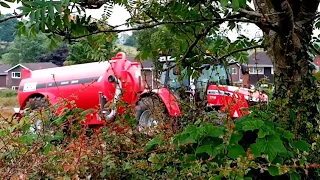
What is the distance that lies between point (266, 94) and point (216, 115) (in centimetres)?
47

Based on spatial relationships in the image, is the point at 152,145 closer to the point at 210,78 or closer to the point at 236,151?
the point at 236,151

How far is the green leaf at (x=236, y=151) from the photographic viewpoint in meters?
2.37

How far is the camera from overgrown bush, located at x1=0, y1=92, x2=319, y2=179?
2.28 m

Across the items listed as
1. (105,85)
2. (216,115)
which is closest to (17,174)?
(216,115)

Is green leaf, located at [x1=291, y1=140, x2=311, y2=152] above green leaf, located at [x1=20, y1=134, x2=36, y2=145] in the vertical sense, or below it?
below

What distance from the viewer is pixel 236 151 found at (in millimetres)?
2385

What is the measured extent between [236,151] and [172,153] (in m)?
0.36

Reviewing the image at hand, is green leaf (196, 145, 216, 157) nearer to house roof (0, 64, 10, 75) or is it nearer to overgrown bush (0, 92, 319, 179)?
overgrown bush (0, 92, 319, 179)

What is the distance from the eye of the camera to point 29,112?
289cm

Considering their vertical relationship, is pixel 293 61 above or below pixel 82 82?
above

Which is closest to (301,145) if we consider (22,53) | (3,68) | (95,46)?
(95,46)

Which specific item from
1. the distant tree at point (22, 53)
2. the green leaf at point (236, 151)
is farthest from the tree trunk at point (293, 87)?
the distant tree at point (22, 53)

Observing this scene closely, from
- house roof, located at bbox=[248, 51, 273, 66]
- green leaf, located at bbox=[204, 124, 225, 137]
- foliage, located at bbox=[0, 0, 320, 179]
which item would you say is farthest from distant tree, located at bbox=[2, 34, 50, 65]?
green leaf, located at bbox=[204, 124, 225, 137]

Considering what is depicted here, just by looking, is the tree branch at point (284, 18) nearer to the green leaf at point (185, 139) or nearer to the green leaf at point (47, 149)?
the green leaf at point (185, 139)
